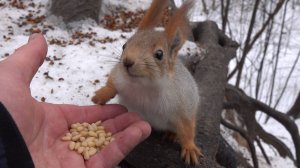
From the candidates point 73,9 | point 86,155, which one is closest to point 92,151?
point 86,155

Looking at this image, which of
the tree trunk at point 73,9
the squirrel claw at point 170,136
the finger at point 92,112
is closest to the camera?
the finger at point 92,112

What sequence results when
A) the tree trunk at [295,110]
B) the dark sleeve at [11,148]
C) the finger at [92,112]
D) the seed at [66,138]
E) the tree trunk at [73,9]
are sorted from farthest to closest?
the tree trunk at [295,110] → the tree trunk at [73,9] → the finger at [92,112] → the seed at [66,138] → the dark sleeve at [11,148]

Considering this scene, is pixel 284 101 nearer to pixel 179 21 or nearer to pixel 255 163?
pixel 255 163

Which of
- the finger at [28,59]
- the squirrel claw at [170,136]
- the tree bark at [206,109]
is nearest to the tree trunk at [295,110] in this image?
the tree bark at [206,109]

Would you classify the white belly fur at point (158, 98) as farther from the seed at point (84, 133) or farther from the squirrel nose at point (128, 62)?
the seed at point (84, 133)

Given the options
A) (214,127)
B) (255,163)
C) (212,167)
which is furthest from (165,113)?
(255,163)

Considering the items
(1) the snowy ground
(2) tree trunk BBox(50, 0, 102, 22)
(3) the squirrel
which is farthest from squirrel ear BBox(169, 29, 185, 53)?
(2) tree trunk BBox(50, 0, 102, 22)
